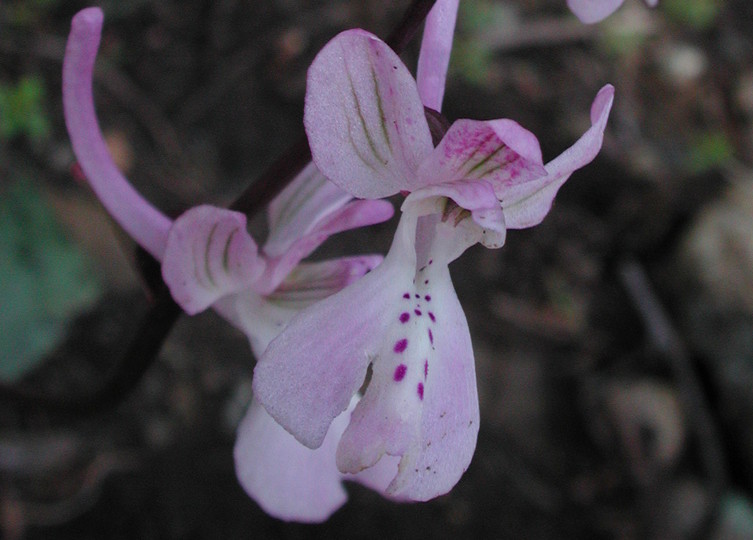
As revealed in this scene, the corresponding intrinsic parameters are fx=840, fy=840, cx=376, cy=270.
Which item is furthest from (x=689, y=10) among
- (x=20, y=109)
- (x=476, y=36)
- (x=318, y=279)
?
(x=318, y=279)

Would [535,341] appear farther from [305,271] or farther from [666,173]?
[305,271]

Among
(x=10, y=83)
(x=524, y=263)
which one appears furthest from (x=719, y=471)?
(x=10, y=83)

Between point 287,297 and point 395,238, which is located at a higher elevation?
point 395,238

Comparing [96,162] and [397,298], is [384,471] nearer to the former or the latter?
[397,298]

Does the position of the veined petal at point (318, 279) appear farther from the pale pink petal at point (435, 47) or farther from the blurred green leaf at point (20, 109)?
the blurred green leaf at point (20, 109)

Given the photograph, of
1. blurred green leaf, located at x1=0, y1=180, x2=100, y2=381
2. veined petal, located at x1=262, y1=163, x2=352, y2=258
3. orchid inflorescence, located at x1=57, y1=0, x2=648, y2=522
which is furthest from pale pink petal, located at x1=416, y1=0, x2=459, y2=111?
blurred green leaf, located at x1=0, y1=180, x2=100, y2=381

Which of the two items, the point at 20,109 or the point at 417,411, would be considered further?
the point at 20,109

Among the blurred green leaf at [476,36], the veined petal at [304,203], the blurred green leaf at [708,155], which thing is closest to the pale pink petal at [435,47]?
the veined petal at [304,203]
